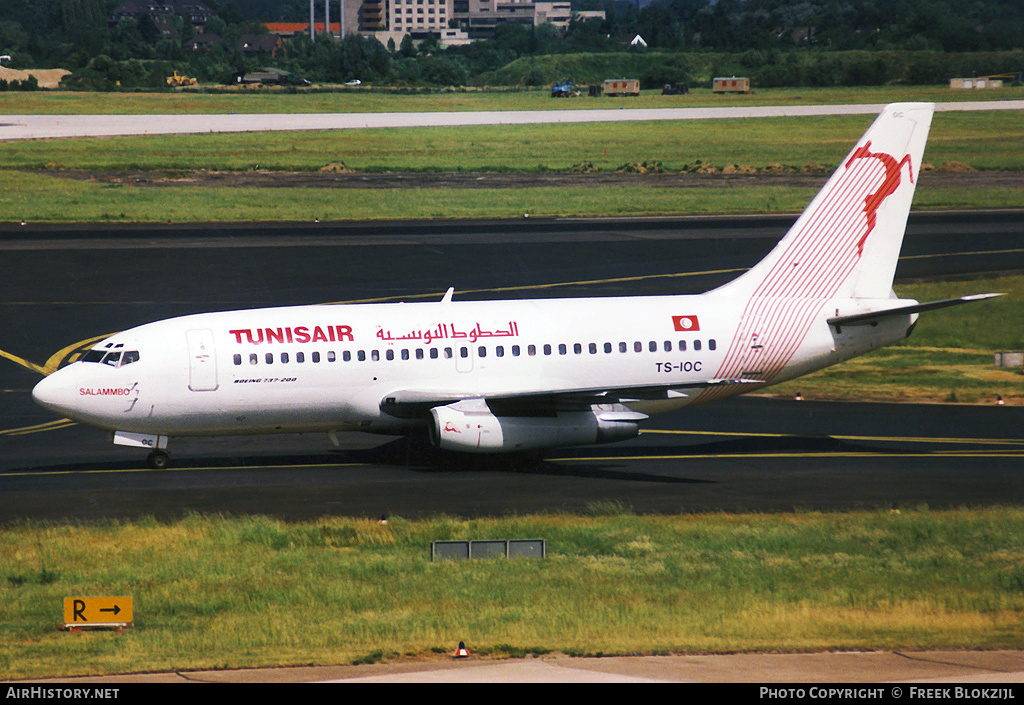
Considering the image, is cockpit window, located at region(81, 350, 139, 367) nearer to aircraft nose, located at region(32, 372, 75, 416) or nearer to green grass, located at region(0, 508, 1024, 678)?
aircraft nose, located at region(32, 372, 75, 416)

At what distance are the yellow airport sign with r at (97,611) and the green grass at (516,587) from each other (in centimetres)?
31

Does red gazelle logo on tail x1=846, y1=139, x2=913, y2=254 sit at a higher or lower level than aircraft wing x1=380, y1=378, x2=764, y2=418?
higher

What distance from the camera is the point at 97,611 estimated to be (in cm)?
2211

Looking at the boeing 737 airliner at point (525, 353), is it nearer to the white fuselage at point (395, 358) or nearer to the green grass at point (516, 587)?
the white fuselage at point (395, 358)

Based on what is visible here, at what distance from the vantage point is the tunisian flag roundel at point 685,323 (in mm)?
36031

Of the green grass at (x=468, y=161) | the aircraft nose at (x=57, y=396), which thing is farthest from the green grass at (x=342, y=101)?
the aircraft nose at (x=57, y=396)

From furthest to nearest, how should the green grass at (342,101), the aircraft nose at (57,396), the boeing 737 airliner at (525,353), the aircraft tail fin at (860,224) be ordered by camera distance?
the green grass at (342,101)
the aircraft tail fin at (860,224)
the boeing 737 airliner at (525,353)
the aircraft nose at (57,396)

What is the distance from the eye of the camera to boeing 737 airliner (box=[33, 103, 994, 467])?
33.6 meters

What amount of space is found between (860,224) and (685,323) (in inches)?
252

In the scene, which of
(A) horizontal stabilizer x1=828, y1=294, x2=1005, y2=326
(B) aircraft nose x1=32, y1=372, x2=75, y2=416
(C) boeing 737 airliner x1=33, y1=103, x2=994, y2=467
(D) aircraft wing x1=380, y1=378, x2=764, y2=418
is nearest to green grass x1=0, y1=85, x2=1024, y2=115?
Answer: (C) boeing 737 airliner x1=33, y1=103, x2=994, y2=467

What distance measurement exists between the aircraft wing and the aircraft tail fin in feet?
14.7

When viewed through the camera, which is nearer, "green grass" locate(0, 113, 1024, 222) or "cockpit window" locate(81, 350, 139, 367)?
"cockpit window" locate(81, 350, 139, 367)

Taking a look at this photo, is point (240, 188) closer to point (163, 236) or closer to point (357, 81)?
point (163, 236)
